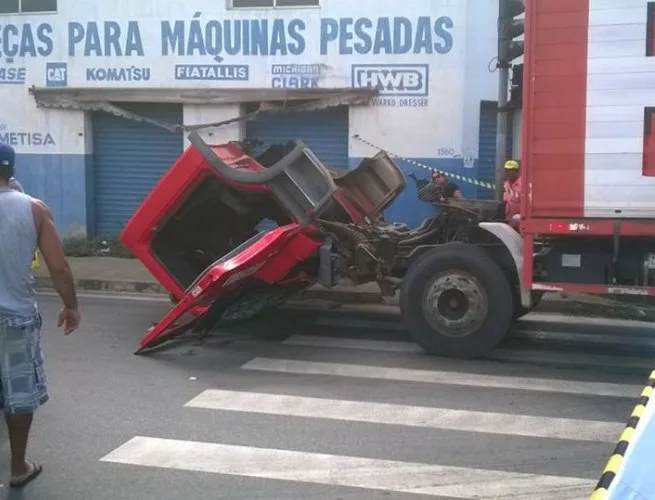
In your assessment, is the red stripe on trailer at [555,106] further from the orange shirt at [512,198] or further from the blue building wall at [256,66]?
the blue building wall at [256,66]

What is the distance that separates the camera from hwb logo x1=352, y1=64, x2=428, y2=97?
12.9 metres

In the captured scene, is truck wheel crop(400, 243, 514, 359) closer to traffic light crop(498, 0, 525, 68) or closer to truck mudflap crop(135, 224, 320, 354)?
truck mudflap crop(135, 224, 320, 354)

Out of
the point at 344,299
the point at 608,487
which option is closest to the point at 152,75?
the point at 344,299

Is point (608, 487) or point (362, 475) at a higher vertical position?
point (608, 487)

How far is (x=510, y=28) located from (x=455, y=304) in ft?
10.8

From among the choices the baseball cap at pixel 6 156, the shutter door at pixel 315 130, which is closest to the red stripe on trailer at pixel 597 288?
the baseball cap at pixel 6 156

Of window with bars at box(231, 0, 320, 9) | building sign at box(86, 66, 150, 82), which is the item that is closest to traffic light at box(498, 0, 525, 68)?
window with bars at box(231, 0, 320, 9)

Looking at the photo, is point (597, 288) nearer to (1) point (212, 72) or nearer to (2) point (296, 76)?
(2) point (296, 76)

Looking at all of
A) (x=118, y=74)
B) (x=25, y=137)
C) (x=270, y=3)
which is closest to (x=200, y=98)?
(x=118, y=74)

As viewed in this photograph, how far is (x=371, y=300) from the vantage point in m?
10.4

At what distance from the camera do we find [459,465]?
4.71m

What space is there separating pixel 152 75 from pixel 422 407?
9868 mm

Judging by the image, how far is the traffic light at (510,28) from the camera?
8.54m

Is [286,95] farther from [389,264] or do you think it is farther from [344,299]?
[389,264]
